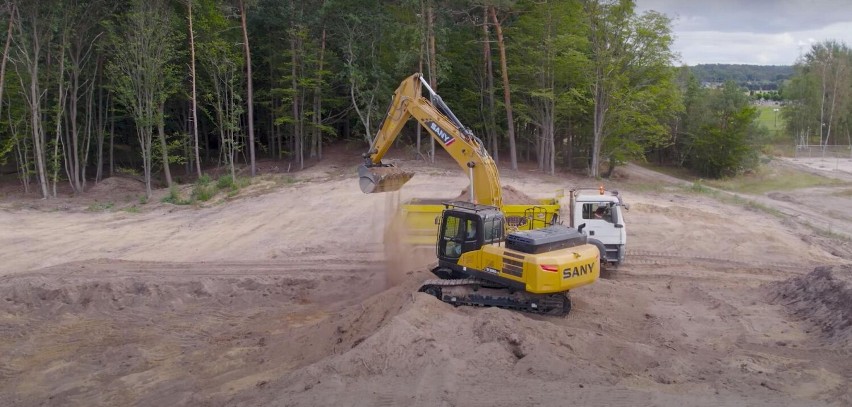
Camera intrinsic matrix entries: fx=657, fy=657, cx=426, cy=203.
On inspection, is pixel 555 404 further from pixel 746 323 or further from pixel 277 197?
pixel 277 197

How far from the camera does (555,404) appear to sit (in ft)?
25.4

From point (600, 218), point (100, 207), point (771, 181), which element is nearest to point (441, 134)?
point (600, 218)

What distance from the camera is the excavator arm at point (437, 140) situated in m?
13.7

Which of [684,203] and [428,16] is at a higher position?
[428,16]

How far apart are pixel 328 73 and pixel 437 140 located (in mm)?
20946

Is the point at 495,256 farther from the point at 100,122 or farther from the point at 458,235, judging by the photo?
the point at 100,122

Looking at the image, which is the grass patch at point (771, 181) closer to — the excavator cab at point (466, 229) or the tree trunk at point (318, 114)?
the tree trunk at point (318, 114)

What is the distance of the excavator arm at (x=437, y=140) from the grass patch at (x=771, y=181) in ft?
80.9

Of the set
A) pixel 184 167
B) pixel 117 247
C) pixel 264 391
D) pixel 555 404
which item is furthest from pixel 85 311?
pixel 184 167

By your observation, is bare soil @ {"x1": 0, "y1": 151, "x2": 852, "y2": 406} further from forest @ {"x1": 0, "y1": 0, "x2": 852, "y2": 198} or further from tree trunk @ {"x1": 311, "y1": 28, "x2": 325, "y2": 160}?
tree trunk @ {"x1": 311, "y1": 28, "x2": 325, "y2": 160}

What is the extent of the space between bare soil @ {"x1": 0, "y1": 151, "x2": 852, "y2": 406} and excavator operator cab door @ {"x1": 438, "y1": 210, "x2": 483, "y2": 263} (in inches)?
44.5

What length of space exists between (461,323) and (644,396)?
3.20 meters

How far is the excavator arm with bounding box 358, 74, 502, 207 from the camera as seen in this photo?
13742 mm

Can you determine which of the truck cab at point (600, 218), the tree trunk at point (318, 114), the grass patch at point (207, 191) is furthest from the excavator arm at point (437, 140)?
the tree trunk at point (318, 114)
